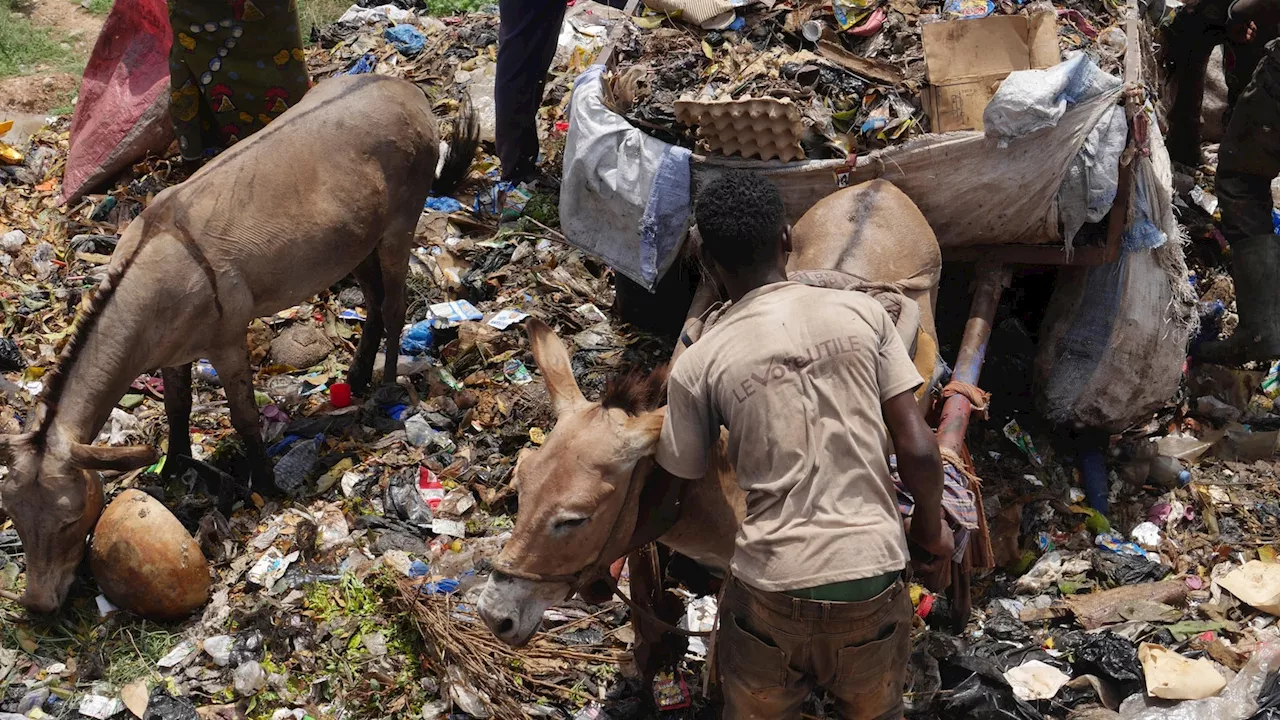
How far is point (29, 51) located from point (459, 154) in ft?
18.6

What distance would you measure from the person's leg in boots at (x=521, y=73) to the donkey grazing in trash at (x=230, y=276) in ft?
4.01

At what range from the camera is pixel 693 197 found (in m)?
5.49

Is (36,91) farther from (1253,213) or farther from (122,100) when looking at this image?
(1253,213)

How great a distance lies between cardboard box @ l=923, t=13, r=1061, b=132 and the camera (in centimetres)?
545

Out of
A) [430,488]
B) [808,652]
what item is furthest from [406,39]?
[808,652]

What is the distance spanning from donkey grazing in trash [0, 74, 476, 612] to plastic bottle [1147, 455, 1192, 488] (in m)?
4.52

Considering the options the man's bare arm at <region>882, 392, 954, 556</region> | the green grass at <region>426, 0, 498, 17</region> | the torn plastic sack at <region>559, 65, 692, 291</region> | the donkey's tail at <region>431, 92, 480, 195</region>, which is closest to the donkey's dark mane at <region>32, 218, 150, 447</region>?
the torn plastic sack at <region>559, 65, 692, 291</region>

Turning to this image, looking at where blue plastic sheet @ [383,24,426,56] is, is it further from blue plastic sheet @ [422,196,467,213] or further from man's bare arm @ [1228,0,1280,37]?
man's bare arm @ [1228,0,1280,37]

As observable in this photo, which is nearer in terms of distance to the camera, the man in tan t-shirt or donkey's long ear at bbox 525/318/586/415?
the man in tan t-shirt

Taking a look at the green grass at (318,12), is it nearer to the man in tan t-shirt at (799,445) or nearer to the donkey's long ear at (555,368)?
the donkey's long ear at (555,368)

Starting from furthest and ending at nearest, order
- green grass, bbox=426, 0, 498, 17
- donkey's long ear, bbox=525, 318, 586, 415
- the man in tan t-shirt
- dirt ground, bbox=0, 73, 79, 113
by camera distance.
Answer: green grass, bbox=426, 0, 498, 17
dirt ground, bbox=0, 73, 79, 113
donkey's long ear, bbox=525, 318, 586, 415
the man in tan t-shirt

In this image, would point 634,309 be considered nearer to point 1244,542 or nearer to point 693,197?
point 693,197

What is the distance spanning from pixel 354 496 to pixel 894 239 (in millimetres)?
3129

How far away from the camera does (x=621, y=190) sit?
560 cm
